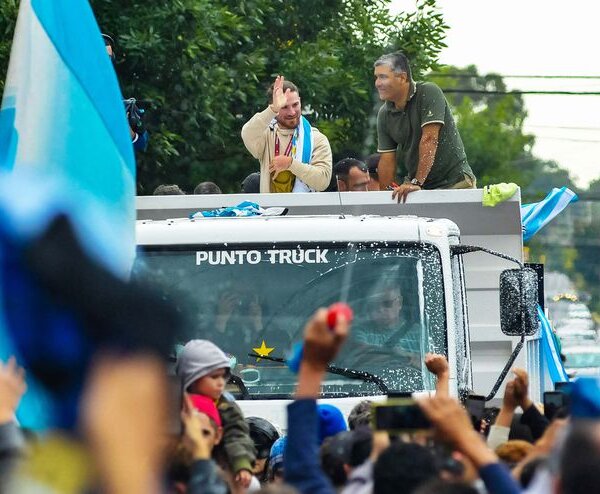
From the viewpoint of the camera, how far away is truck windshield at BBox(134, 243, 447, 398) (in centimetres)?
849

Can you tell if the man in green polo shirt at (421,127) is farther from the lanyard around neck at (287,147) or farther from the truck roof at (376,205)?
the lanyard around neck at (287,147)

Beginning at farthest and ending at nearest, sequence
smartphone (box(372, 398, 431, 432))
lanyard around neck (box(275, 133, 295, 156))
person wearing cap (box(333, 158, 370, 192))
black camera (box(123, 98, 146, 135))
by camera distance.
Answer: person wearing cap (box(333, 158, 370, 192)) < lanyard around neck (box(275, 133, 295, 156)) < black camera (box(123, 98, 146, 135)) < smartphone (box(372, 398, 431, 432))

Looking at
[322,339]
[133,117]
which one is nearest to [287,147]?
[133,117]

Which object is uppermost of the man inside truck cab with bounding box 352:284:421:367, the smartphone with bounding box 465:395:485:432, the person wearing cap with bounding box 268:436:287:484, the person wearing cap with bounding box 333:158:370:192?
the person wearing cap with bounding box 333:158:370:192

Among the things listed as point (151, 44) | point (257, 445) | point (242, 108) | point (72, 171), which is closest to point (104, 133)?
point (72, 171)

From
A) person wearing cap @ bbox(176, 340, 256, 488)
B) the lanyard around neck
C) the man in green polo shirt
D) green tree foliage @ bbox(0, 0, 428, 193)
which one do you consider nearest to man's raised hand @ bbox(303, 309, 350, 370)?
person wearing cap @ bbox(176, 340, 256, 488)

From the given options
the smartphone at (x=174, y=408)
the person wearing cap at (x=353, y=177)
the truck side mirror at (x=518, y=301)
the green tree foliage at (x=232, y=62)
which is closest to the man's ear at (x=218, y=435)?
the smartphone at (x=174, y=408)

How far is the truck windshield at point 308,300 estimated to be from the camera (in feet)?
27.9

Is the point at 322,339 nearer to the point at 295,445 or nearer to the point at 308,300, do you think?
the point at 295,445

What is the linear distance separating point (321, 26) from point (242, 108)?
2786mm

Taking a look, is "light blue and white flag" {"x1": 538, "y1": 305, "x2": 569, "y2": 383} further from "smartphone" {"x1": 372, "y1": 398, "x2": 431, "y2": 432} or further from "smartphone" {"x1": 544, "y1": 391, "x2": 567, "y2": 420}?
"smartphone" {"x1": 372, "y1": 398, "x2": 431, "y2": 432}

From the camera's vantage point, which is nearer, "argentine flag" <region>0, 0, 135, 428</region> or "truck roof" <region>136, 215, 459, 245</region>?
"argentine flag" <region>0, 0, 135, 428</region>

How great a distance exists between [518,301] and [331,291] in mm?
987

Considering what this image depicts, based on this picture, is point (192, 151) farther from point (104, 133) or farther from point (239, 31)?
point (104, 133)
